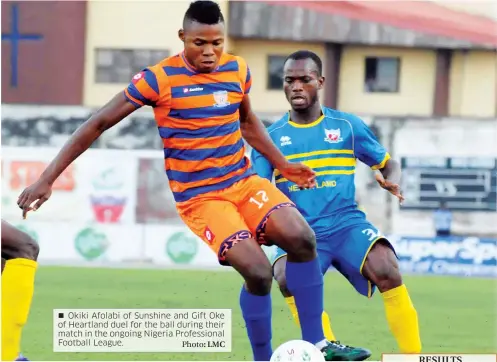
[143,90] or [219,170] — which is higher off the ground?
[143,90]

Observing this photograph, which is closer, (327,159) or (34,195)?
(34,195)

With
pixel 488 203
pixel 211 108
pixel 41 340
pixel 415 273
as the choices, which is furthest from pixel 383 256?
pixel 488 203

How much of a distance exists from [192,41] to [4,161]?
29.3ft

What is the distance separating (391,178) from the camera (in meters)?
6.33

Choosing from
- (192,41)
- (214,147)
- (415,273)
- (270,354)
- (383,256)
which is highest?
(192,41)

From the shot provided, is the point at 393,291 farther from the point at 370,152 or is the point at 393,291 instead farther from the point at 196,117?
the point at 196,117

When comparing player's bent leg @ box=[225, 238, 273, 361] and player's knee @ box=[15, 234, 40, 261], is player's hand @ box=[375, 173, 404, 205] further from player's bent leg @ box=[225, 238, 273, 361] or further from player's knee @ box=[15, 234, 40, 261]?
player's knee @ box=[15, 234, 40, 261]

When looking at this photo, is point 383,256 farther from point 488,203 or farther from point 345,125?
point 488,203

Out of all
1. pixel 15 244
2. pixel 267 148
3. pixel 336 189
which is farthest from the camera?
pixel 336 189

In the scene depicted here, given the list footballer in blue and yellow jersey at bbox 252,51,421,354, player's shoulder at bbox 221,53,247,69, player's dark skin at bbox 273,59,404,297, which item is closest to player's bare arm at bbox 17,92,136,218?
player's shoulder at bbox 221,53,247,69

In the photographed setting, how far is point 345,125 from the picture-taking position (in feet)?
21.4

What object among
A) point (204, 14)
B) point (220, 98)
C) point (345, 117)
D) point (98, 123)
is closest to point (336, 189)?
point (345, 117)

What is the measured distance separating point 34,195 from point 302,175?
4.54 feet

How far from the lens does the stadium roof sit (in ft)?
67.8
